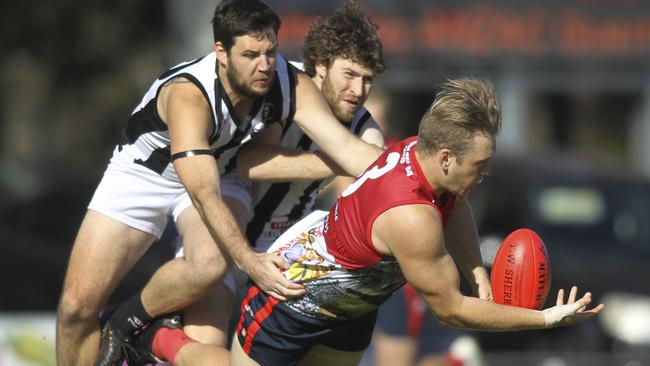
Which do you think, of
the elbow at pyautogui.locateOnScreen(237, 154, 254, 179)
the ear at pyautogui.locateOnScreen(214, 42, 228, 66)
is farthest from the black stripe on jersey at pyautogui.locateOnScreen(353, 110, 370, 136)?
the ear at pyautogui.locateOnScreen(214, 42, 228, 66)

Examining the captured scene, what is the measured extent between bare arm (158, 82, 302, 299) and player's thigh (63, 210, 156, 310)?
69cm

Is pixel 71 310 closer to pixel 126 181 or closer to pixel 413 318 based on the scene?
pixel 126 181

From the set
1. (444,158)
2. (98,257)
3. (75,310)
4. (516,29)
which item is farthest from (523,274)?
(516,29)

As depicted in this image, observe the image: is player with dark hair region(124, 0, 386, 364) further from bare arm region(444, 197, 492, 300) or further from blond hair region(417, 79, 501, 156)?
blond hair region(417, 79, 501, 156)

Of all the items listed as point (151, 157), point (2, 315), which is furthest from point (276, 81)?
point (2, 315)

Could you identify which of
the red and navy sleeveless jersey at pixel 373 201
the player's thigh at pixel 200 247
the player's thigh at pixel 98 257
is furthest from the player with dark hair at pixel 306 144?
the red and navy sleeveless jersey at pixel 373 201

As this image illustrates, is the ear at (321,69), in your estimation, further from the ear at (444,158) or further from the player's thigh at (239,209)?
the ear at (444,158)

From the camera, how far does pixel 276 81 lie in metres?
6.13

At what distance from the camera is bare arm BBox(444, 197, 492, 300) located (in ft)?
18.9

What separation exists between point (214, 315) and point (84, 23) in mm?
14787

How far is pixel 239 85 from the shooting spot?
5.95m

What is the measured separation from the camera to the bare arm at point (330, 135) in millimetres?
5922

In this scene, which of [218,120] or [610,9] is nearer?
[218,120]

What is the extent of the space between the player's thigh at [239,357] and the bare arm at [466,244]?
1012mm
